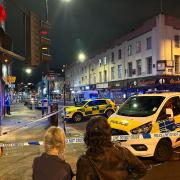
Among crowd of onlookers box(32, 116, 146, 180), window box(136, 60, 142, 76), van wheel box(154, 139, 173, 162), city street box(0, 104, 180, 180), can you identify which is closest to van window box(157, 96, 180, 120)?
van wheel box(154, 139, 173, 162)

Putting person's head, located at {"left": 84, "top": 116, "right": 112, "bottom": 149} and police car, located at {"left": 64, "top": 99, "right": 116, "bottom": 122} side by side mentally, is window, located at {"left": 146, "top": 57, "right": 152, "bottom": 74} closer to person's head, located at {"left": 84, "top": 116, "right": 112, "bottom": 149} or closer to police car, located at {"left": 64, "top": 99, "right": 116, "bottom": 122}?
police car, located at {"left": 64, "top": 99, "right": 116, "bottom": 122}

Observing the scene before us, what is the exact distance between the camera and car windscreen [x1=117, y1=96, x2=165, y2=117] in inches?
370

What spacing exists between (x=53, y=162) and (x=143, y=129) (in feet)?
19.5

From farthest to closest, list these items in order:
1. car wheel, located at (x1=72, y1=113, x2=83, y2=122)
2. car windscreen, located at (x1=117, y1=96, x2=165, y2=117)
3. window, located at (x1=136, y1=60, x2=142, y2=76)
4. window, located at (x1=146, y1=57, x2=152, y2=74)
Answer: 1. window, located at (x1=136, y1=60, x2=142, y2=76)
2. window, located at (x1=146, y1=57, x2=152, y2=74)
3. car wheel, located at (x1=72, y1=113, x2=83, y2=122)
4. car windscreen, located at (x1=117, y1=96, x2=165, y2=117)

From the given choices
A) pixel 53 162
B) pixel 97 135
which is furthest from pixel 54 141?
pixel 97 135

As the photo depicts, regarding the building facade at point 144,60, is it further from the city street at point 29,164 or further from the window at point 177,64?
the city street at point 29,164

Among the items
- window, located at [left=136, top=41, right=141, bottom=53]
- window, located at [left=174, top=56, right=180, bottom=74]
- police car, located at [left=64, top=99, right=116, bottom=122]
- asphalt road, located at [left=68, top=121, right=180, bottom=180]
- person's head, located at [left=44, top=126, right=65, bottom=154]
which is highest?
window, located at [left=136, top=41, right=141, bottom=53]

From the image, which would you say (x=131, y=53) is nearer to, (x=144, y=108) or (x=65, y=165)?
(x=144, y=108)

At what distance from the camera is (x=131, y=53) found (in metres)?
44.1

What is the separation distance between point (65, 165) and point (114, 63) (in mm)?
47541

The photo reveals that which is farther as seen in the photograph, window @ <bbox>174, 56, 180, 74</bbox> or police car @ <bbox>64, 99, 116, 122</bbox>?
window @ <bbox>174, 56, 180, 74</bbox>

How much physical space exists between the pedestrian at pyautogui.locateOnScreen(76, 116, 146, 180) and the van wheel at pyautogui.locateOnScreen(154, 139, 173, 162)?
5.79 metres

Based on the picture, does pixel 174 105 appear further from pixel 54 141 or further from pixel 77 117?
pixel 77 117

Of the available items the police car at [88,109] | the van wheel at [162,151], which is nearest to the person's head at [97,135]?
the van wheel at [162,151]
